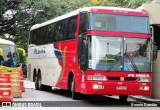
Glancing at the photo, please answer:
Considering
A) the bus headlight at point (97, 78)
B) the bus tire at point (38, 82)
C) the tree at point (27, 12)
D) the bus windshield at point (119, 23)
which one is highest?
the tree at point (27, 12)

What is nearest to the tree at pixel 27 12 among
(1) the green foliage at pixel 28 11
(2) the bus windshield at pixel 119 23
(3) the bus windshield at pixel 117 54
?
(1) the green foliage at pixel 28 11

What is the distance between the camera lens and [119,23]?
1778 cm

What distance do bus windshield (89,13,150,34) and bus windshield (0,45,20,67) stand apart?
25.3 feet

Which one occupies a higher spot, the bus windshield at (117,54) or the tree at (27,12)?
the tree at (27,12)

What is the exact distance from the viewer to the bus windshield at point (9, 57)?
23781 mm

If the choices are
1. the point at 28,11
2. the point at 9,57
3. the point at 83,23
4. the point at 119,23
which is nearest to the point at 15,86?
the point at 9,57

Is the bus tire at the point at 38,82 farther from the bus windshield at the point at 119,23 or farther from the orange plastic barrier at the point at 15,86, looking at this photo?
the bus windshield at the point at 119,23

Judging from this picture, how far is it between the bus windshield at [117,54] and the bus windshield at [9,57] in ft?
25.6

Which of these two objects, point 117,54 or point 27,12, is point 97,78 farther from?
point 27,12

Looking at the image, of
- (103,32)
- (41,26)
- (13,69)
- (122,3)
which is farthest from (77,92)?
(122,3)

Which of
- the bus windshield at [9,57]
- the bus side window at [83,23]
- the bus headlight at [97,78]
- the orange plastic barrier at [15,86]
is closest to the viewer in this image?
the bus headlight at [97,78]

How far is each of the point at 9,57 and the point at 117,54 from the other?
8618mm

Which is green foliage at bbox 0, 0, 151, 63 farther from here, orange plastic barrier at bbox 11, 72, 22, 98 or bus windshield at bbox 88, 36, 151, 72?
bus windshield at bbox 88, 36, 151, 72

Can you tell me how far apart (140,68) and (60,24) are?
21.3 ft
